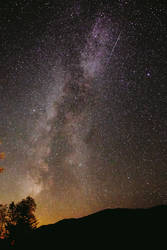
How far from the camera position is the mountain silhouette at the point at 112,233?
9.98 metres

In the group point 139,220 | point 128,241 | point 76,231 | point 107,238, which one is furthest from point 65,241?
point 139,220

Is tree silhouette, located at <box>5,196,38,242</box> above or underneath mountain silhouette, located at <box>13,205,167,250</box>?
above

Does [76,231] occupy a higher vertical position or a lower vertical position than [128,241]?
higher

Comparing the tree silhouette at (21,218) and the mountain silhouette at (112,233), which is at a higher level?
the tree silhouette at (21,218)

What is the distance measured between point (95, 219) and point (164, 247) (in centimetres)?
762

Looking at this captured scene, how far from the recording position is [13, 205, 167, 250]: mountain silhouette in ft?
32.7

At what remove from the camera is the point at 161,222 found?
1141 cm

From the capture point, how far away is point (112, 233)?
1143 cm

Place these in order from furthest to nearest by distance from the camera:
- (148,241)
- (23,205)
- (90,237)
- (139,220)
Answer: (23,205)
(139,220)
(90,237)
(148,241)

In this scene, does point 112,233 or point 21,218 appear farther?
point 21,218

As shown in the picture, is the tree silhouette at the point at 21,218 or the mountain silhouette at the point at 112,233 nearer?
the mountain silhouette at the point at 112,233

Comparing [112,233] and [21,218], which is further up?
[21,218]

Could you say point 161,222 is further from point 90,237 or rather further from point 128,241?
point 90,237

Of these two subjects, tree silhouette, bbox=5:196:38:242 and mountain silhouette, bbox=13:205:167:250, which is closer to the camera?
mountain silhouette, bbox=13:205:167:250
